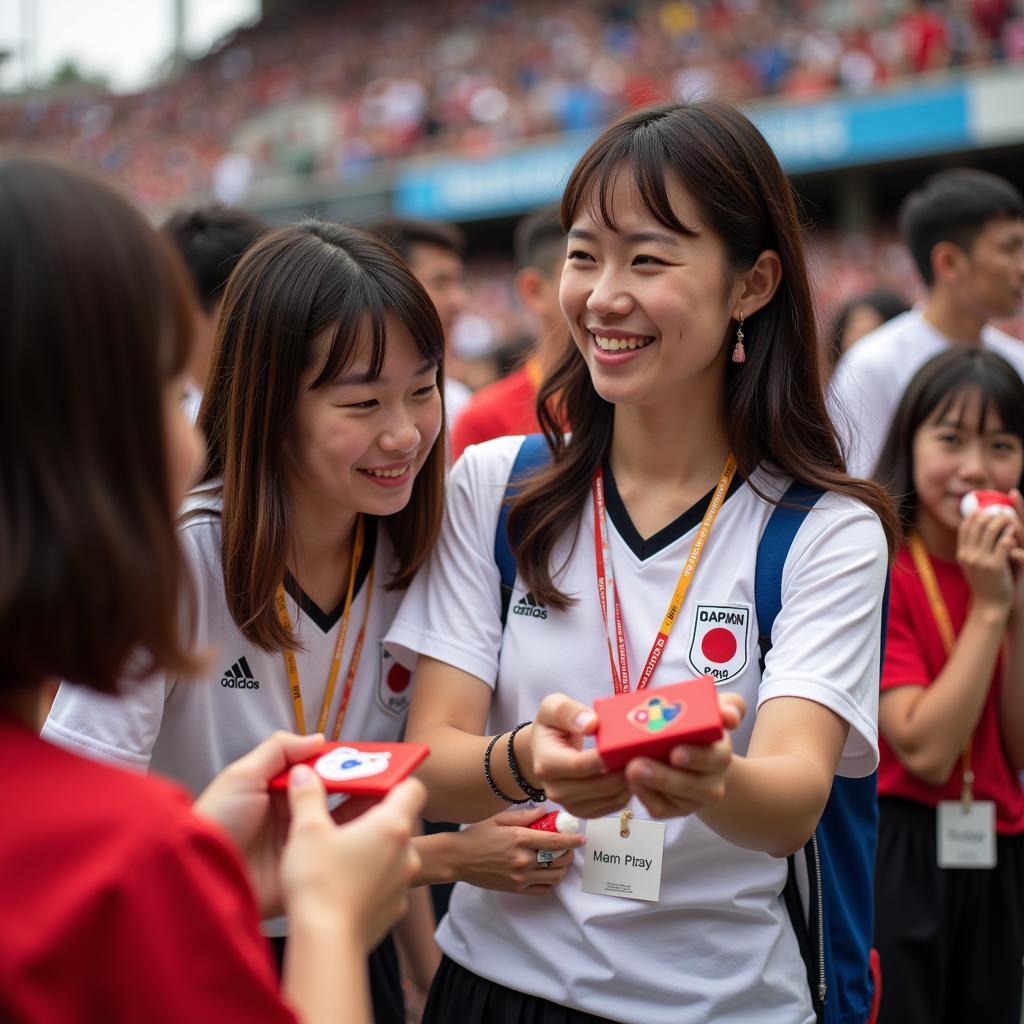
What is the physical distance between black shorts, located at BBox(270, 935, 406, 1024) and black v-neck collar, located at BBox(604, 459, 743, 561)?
1.03m

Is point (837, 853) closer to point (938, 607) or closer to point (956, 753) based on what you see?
point (956, 753)

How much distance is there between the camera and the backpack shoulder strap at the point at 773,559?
6.48 feet

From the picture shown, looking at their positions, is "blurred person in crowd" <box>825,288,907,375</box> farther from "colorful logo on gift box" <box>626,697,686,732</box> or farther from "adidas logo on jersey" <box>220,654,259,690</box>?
"colorful logo on gift box" <box>626,697,686,732</box>

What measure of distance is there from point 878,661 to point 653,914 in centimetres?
57

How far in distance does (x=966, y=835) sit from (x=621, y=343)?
1608mm

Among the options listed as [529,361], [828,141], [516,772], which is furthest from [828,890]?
[828,141]

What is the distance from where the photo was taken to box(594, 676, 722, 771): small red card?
58.0 inches

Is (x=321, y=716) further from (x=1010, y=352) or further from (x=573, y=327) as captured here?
(x=1010, y=352)

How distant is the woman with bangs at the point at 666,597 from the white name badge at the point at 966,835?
101cm

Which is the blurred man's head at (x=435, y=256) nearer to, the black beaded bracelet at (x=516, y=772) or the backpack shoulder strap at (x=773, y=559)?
the backpack shoulder strap at (x=773, y=559)

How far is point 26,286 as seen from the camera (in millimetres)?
1069

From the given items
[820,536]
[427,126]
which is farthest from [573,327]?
[427,126]

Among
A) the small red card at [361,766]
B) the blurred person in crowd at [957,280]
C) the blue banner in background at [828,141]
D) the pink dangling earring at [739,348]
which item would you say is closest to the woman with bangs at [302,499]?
the small red card at [361,766]

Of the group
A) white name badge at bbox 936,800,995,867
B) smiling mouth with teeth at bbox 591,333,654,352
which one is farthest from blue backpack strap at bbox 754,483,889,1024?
white name badge at bbox 936,800,995,867
